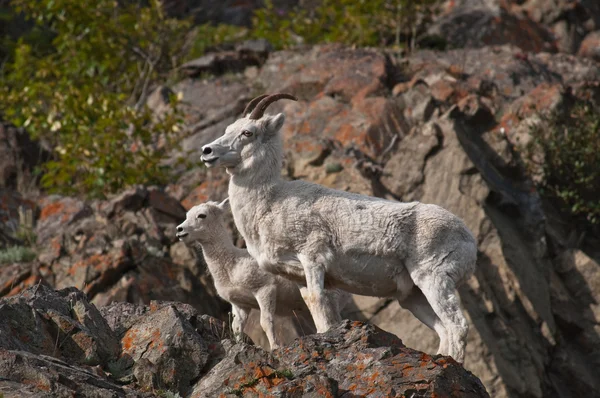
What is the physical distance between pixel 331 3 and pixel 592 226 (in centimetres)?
1099

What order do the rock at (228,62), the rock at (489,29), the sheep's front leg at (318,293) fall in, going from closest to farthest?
the sheep's front leg at (318,293), the rock at (228,62), the rock at (489,29)

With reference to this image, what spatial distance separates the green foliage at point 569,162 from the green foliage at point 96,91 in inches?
300

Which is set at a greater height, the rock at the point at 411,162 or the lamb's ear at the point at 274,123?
the lamb's ear at the point at 274,123

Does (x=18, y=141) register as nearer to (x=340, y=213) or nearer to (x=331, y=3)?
(x=331, y=3)

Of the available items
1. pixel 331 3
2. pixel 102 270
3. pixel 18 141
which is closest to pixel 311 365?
pixel 102 270

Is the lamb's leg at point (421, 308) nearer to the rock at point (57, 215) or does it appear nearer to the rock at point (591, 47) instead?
the rock at point (57, 215)

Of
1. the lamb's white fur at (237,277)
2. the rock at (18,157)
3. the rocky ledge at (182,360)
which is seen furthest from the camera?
the rock at (18,157)

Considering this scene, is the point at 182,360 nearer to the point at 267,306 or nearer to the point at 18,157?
the point at 267,306

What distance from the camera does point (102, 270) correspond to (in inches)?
603

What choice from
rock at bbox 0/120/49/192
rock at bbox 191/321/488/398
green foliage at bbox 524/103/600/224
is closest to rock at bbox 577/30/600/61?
green foliage at bbox 524/103/600/224

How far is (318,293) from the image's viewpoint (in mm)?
9898

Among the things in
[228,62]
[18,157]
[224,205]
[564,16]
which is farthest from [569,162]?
[18,157]

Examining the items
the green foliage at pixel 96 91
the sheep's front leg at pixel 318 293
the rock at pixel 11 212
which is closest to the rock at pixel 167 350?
the sheep's front leg at pixel 318 293

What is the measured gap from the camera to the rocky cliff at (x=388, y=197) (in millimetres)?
10312
